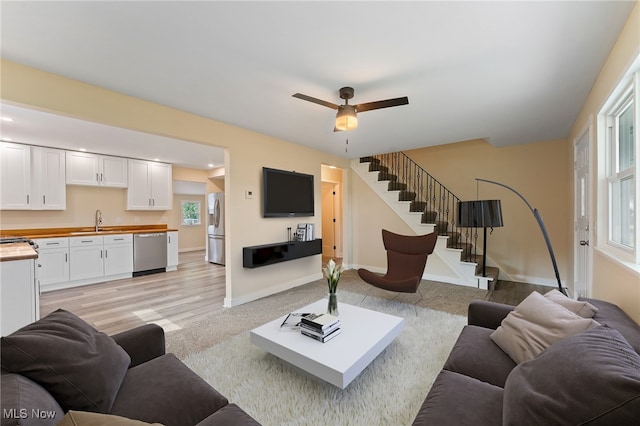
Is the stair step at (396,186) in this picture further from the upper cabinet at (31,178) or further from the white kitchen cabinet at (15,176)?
the white kitchen cabinet at (15,176)

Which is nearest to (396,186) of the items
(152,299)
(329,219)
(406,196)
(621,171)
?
(406,196)

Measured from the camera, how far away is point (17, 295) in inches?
85.1

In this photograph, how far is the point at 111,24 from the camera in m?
1.71

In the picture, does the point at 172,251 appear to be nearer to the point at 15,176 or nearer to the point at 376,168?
the point at 15,176

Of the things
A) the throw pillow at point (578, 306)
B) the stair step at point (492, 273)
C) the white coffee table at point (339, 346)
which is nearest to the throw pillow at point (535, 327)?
the throw pillow at point (578, 306)

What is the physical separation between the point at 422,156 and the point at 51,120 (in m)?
6.44

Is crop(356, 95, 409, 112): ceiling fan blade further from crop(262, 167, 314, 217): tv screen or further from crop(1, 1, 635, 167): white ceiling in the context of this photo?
crop(262, 167, 314, 217): tv screen

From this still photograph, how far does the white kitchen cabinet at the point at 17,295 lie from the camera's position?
2100 millimetres

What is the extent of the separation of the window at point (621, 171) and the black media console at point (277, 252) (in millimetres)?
3619

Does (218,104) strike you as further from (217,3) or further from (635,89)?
(635,89)

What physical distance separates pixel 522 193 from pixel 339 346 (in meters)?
4.87

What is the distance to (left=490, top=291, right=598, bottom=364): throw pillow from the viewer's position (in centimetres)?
136

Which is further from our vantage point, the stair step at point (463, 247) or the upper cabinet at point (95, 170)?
the upper cabinet at point (95, 170)

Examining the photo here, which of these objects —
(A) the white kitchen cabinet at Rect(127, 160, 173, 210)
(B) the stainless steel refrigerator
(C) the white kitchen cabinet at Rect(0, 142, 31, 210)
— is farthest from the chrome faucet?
(B) the stainless steel refrigerator
